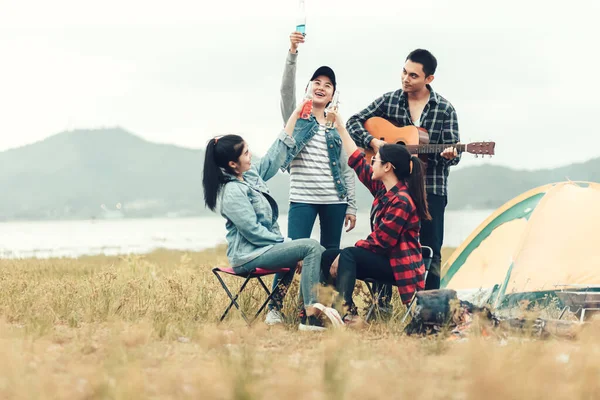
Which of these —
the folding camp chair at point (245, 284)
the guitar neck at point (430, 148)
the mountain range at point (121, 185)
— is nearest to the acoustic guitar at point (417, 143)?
the guitar neck at point (430, 148)

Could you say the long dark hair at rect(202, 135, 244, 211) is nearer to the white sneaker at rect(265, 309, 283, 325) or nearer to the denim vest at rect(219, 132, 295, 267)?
the denim vest at rect(219, 132, 295, 267)

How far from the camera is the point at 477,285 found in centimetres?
672

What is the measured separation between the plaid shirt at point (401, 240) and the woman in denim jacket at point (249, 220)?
0.45 metres

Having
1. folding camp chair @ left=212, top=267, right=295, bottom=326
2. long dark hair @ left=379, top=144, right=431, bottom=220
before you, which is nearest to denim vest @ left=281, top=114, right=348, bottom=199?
long dark hair @ left=379, top=144, right=431, bottom=220

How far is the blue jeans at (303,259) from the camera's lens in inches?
197

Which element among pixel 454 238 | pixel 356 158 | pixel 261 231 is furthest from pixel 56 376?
pixel 454 238

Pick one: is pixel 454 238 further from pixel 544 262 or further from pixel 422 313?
pixel 422 313

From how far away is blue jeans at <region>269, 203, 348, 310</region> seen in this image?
212 inches

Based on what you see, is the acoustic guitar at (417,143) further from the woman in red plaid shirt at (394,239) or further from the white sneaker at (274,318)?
the white sneaker at (274,318)

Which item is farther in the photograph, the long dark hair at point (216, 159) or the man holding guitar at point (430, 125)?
the man holding guitar at point (430, 125)

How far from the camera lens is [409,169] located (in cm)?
499

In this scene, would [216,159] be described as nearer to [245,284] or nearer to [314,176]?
[314,176]

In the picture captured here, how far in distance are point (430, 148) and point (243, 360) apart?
2.58m

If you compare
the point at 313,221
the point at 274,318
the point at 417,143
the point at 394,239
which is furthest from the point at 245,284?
the point at 417,143
